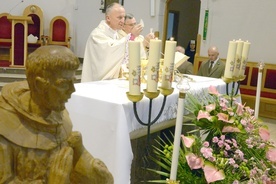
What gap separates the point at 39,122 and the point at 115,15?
10.4 ft

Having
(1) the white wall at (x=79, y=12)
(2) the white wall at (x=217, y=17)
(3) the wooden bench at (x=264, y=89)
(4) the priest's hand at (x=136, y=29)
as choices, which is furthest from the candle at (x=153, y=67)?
(1) the white wall at (x=79, y=12)

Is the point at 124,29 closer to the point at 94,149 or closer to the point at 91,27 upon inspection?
the point at 94,149

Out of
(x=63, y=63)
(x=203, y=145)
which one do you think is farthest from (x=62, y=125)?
(x=203, y=145)

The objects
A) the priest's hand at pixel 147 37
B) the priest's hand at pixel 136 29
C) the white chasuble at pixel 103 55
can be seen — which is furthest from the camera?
the priest's hand at pixel 136 29

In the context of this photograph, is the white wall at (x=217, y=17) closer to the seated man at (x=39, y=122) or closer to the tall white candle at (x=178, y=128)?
the tall white candle at (x=178, y=128)

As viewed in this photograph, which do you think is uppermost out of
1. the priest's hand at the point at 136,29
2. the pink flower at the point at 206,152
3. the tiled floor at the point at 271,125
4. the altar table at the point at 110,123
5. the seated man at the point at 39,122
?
the priest's hand at the point at 136,29

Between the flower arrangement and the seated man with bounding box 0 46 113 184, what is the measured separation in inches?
27.1

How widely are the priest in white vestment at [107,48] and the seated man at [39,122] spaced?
2728 mm

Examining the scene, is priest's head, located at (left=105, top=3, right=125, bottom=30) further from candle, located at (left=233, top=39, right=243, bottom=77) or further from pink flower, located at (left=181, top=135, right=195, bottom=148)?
pink flower, located at (left=181, top=135, right=195, bottom=148)

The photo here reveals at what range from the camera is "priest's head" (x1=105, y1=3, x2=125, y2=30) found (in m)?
4.02

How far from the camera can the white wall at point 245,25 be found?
7566mm

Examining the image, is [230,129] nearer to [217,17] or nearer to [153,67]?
[153,67]

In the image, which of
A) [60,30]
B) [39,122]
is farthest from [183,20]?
[39,122]

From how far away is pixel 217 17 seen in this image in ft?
26.8
